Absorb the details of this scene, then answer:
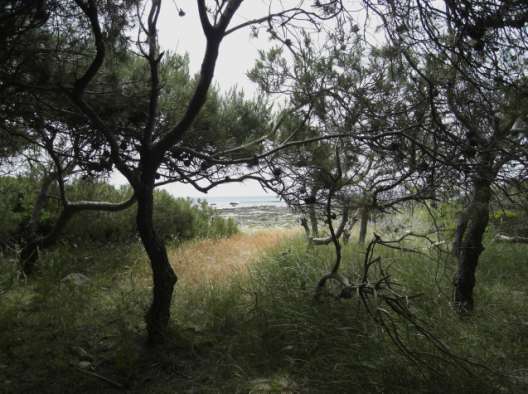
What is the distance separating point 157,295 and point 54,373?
0.74 metres

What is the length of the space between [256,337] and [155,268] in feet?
2.82

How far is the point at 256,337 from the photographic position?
2.77 metres

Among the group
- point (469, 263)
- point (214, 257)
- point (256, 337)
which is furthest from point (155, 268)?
point (214, 257)

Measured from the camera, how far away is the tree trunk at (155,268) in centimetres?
258

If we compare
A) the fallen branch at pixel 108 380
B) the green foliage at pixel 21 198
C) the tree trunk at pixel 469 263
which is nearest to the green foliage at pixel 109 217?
the green foliage at pixel 21 198

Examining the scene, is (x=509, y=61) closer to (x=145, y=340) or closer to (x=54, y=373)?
(x=145, y=340)

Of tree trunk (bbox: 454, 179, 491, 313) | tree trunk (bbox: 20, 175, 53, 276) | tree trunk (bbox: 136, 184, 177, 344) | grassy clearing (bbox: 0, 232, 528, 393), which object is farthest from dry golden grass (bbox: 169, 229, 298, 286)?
tree trunk (bbox: 454, 179, 491, 313)

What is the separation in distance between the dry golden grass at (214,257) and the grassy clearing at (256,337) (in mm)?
52

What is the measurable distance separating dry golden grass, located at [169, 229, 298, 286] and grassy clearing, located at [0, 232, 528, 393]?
2.0 inches

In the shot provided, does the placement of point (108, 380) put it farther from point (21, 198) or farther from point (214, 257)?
point (21, 198)

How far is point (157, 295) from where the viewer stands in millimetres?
2664

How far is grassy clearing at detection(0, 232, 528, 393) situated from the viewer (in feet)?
7.30

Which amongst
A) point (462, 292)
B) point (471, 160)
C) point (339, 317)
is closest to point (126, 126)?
point (339, 317)

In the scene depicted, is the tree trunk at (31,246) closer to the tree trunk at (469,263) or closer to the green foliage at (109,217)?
the green foliage at (109,217)
